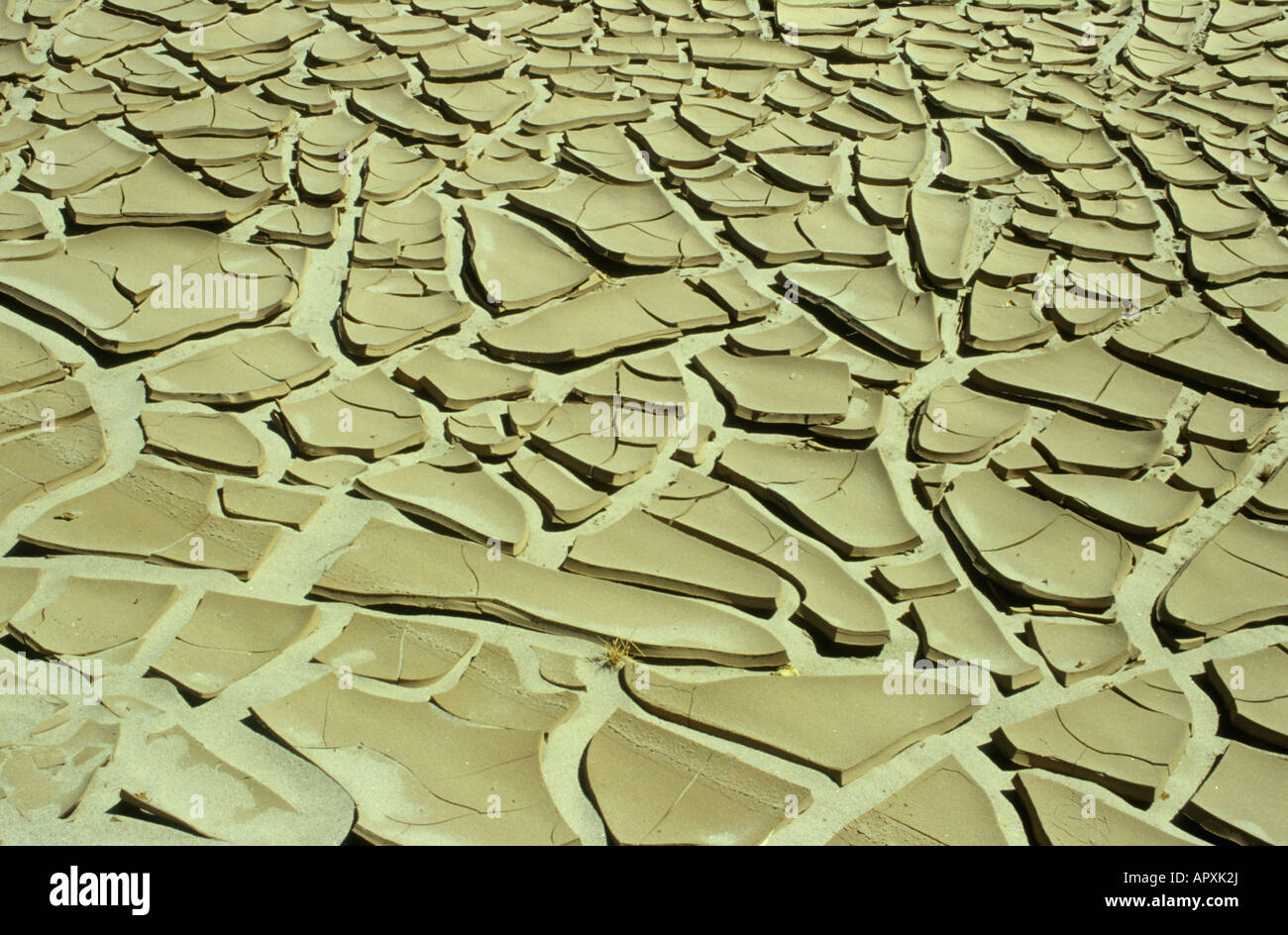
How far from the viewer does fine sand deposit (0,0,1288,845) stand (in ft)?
5.47

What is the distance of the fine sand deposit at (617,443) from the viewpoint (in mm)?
1666

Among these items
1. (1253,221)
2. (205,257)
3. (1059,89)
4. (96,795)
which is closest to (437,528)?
(96,795)

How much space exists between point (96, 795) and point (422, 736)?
453mm

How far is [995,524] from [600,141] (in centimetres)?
157

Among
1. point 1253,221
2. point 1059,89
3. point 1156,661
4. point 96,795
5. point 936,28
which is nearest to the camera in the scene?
point 96,795

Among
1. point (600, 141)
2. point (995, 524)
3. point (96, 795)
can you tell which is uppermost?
point (600, 141)

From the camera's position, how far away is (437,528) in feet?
6.58

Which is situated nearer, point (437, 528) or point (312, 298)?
point (437, 528)

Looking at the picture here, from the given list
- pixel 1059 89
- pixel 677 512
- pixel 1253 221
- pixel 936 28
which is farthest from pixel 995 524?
pixel 936 28

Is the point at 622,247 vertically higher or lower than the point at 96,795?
higher

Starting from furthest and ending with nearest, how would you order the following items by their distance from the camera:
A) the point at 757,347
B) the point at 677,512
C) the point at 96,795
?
the point at 757,347
the point at 677,512
the point at 96,795

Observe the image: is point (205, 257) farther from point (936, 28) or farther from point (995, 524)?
point (936, 28)

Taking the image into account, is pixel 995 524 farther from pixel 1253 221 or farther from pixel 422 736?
pixel 1253 221

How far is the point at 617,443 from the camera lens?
2.18 metres
